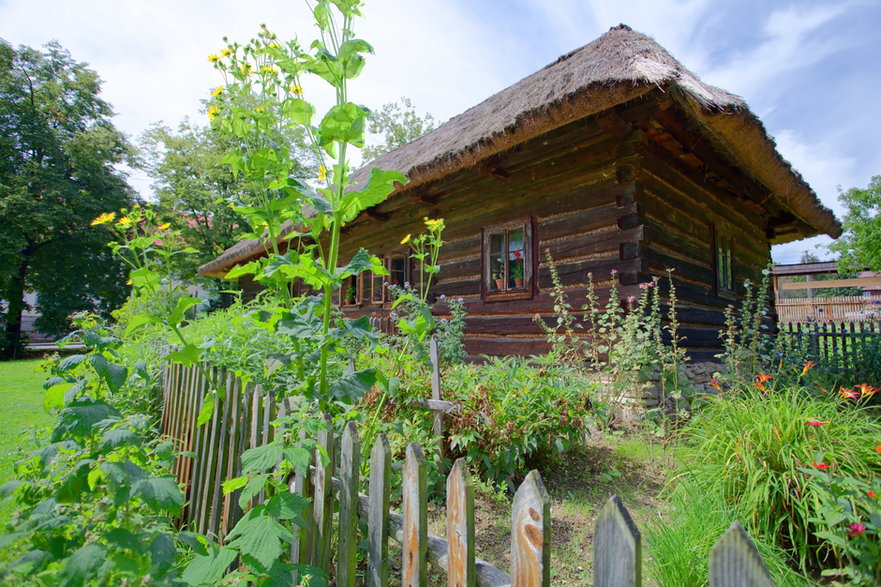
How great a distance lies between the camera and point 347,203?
4.87 feet

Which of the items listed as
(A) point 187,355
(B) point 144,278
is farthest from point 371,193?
(B) point 144,278

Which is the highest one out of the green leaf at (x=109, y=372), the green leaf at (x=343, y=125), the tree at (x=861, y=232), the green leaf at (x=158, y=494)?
the tree at (x=861, y=232)

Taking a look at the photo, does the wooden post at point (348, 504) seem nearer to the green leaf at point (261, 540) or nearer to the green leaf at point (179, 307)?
the green leaf at point (261, 540)

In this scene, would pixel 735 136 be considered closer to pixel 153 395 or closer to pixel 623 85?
pixel 623 85

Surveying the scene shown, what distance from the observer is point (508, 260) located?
5.79m

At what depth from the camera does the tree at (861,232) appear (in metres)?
19.5

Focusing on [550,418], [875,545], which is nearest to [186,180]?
[550,418]

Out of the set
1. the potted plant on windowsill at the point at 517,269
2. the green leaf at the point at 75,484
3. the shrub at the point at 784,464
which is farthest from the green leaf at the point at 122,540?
the potted plant on windowsill at the point at 517,269

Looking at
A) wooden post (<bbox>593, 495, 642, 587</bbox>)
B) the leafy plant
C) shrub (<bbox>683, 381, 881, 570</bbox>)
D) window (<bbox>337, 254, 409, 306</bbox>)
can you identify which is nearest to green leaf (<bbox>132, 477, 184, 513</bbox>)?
the leafy plant

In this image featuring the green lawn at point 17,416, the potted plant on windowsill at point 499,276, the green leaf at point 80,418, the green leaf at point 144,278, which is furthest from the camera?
the potted plant on windowsill at point 499,276

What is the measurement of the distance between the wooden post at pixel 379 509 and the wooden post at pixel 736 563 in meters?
0.78

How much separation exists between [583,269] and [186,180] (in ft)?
63.7

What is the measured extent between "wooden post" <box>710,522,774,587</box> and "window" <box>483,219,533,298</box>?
15.7 feet

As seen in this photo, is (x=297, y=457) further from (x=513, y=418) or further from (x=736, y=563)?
(x=513, y=418)
